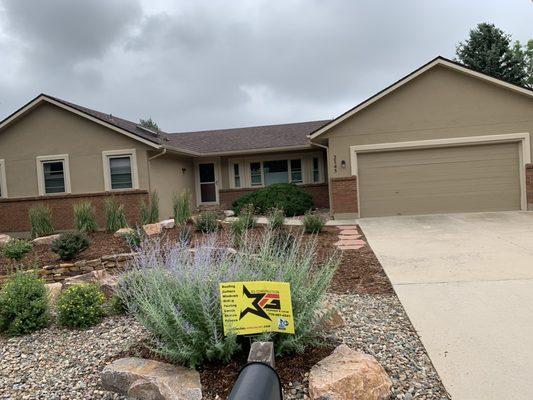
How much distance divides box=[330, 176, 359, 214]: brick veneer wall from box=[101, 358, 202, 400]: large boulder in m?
11.2

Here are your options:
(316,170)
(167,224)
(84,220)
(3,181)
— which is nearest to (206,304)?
(167,224)

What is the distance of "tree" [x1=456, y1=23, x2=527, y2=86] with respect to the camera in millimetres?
28703

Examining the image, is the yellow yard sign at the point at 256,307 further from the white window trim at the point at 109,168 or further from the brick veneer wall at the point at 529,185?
the brick veneer wall at the point at 529,185

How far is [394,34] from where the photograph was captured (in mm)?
16906

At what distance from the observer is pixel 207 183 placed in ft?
64.1

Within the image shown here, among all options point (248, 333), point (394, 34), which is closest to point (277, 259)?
point (248, 333)

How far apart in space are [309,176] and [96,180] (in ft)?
29.4

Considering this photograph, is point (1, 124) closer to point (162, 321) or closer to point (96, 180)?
point (96, 180)

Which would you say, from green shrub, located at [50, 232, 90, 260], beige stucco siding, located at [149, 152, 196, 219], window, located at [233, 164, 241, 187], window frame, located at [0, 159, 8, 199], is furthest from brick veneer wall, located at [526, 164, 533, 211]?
window frame, located at [0, 159, 8, 199]

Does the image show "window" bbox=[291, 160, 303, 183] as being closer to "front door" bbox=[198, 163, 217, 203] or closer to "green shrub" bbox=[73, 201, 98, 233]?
"front door" bbox=[198, 163, 217, 203]

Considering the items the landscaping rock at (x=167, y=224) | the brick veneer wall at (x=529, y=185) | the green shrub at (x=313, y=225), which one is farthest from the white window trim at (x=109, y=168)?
the brick veneer wall at (x=529, y=185)

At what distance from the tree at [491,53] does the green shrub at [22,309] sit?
102 ft

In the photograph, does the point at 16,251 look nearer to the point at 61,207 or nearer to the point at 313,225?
the point at 61,207

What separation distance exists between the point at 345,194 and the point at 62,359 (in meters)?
11.1
